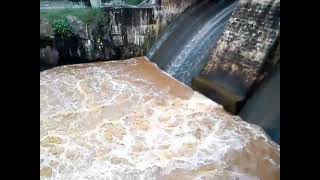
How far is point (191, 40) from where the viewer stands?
278 inches

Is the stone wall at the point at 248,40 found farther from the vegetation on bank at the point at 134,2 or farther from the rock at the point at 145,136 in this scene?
the vegetation on bank at the point at 134,2

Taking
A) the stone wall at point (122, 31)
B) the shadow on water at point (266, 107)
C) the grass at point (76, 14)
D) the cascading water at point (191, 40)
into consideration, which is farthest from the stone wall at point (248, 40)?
the grass at point (76, 14)

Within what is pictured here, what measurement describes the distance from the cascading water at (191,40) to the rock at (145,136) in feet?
1.38

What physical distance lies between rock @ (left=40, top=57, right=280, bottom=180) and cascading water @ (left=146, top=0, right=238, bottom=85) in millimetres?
421

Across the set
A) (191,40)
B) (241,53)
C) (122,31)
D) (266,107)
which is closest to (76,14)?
(122,31)

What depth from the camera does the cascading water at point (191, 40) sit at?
641 cm

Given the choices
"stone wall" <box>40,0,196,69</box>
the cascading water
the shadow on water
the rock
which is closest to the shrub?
"stone wall" <box>40,0,196,69</box>

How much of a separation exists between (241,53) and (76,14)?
4.00m

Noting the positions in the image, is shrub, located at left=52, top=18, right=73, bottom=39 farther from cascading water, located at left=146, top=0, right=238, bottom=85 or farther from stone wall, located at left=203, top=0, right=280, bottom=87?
stone wall, located at left=203, top=0, right=280, bottom=87

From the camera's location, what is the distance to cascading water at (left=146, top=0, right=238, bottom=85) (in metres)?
6.41

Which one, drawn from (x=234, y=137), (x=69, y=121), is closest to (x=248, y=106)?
(x=234, y=137)
